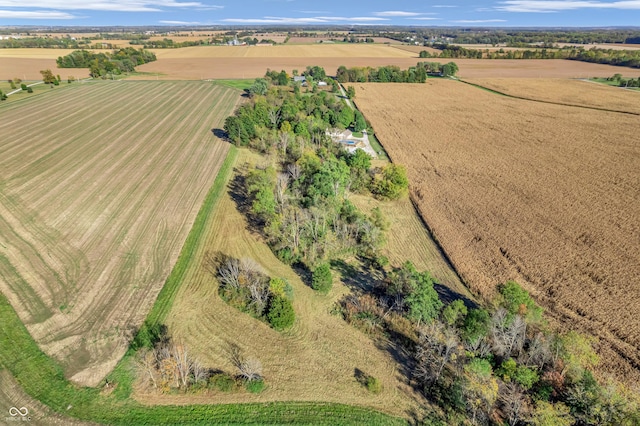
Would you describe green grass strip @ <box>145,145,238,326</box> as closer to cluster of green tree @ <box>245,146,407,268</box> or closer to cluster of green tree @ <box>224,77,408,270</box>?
cluster of green tree @ <box>224,77,408,270</box>

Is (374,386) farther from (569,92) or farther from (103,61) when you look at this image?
(103,61)

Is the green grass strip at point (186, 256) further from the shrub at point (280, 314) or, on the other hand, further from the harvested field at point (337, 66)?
the harvested field at point (337, 66)

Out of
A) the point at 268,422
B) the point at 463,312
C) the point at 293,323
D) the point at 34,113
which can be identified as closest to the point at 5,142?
the point at 34,113

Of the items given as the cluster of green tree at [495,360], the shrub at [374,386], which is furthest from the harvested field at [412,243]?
the shrub at [374,386]

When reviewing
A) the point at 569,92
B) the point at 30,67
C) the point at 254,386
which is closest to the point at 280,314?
the point at 254,386

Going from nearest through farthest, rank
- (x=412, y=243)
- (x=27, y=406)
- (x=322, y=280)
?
1. (x=27, y=406)
2. (x=322, y=280)
3. (x=412, y=243)

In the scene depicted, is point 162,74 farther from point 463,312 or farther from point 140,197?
point 463,312
